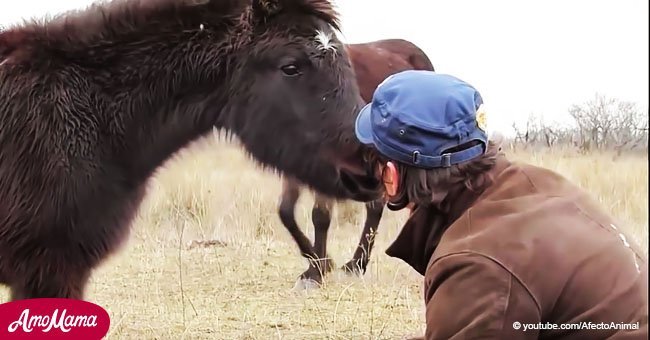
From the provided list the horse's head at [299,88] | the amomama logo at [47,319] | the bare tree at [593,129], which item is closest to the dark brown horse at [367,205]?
the bare tree at [593,129]

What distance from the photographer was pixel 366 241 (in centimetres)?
461

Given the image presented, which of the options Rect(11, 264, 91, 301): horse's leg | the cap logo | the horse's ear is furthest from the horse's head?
the cap logo

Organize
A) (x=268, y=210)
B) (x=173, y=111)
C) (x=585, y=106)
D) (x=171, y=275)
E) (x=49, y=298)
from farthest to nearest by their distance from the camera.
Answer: (x=268, y=210), (x=585, y=106), (x=171, y=275), (x=173, y=111), (x=49, y=298)

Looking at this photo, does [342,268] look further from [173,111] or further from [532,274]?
[532,274]

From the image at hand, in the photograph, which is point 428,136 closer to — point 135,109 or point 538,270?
point 538,270

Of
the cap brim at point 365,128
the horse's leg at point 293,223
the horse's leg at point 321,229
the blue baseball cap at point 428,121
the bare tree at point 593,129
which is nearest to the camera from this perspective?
the blue baseball cap at point 428,121

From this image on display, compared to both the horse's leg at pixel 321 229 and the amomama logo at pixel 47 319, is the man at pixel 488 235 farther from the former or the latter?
the horse's leg at pixel 321 229

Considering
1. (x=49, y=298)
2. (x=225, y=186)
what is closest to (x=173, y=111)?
(x=49, y=298)

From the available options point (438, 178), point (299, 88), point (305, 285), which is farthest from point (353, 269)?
point (438, 178)

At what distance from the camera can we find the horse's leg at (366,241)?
4.19m

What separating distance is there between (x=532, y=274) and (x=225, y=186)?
9.97 feet

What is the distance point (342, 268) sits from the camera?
14.1ft

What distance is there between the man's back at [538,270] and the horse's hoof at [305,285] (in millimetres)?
2476

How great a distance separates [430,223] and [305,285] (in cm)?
250
